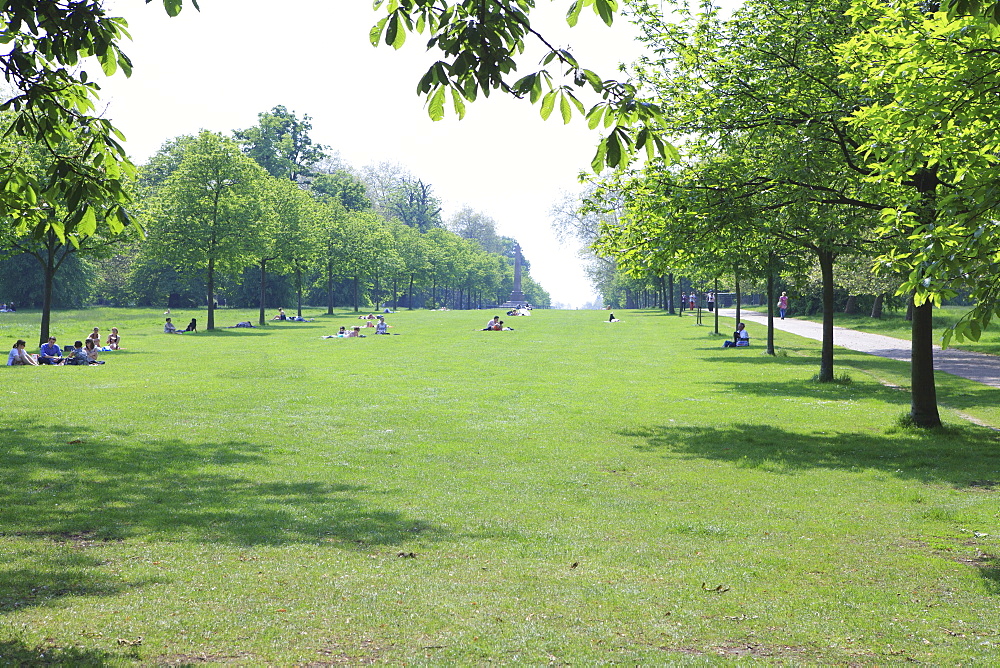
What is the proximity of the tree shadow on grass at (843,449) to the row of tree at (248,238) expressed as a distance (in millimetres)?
9389

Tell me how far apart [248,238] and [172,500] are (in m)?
44.9

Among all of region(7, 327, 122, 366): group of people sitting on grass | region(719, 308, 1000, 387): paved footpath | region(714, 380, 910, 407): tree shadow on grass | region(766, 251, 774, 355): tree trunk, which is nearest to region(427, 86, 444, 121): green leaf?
region(714, 380, 910, 407): tree shadow on grass

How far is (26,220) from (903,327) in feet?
150

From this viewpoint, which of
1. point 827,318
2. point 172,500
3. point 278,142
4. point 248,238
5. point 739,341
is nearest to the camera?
point 172,500

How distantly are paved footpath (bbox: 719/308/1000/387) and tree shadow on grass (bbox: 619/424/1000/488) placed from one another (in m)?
9.03

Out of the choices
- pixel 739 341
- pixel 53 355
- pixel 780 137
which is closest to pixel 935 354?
pixel 739 341

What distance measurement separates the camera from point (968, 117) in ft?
31.1

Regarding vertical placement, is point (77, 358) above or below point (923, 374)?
below

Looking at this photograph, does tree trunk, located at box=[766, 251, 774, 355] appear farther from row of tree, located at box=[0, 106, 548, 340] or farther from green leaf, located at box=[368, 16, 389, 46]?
green leaf, located at box=[368, 16, 389, 46]

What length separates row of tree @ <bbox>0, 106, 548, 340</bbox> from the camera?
1531 inches

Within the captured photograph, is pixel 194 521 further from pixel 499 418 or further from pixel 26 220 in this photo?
pixel 499 418

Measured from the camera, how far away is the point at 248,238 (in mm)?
52469

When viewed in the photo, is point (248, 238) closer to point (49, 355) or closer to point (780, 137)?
point (49, 355)

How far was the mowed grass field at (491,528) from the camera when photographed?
17.7 feet
